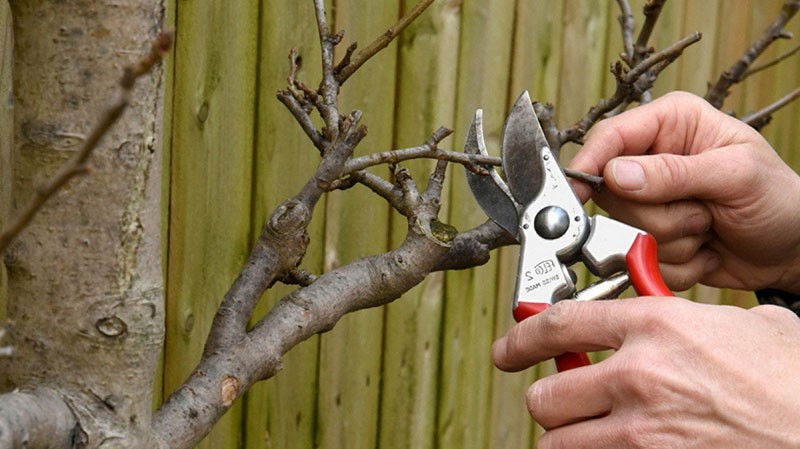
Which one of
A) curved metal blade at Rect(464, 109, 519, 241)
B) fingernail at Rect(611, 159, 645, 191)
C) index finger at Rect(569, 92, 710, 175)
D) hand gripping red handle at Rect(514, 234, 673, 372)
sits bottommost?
hand gripping red handle at Rect(514, 234, 673, 372)

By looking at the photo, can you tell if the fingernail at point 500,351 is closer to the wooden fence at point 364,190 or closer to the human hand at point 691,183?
the human hand at point 691,183

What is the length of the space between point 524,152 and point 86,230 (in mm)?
654

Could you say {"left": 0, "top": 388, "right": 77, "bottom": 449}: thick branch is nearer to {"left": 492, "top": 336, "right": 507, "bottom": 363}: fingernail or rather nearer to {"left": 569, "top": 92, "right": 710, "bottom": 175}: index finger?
{"left": 492, "top": 336, "right": 507, "bottom": 363}: fingernail

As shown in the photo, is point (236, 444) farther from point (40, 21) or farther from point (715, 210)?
point (40, 21)

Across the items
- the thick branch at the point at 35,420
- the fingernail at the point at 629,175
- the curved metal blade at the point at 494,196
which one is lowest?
the thick branch at the point at 35,420

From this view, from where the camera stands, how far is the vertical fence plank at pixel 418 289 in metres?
Result: 2.22

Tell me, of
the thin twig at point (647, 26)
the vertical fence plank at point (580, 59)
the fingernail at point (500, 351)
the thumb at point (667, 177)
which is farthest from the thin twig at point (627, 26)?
the fingernail at point (500, 351)

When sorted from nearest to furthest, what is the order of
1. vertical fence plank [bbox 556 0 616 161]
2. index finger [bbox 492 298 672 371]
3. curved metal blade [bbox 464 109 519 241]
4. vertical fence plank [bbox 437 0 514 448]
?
index finger [bbox 492 298 672 371] → curved metal blade [bbox 464 109 519 241] → vertical fence plank [bbox 437 0 514 448] → vertical fence plank [bbox 556 0 616 161]

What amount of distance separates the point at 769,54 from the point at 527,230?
2.30 metres

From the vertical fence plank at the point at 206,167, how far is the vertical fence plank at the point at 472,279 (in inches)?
23.9

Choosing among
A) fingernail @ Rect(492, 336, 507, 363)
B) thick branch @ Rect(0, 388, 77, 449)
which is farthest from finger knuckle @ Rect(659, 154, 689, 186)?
thick branch @ Rect(0, 388, 77, 449)

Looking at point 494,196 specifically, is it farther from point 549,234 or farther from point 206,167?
point 206,167

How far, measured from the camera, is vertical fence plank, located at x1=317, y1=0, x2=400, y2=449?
207 centimetres

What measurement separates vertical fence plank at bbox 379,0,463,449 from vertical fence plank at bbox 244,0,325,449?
0.89 feet
